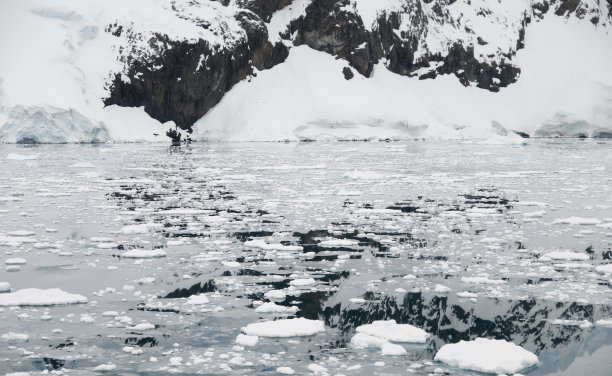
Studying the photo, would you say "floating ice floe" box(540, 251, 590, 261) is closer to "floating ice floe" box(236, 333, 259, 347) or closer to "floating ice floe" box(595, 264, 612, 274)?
"floating ice floe" box(595, 264, 612, 274)

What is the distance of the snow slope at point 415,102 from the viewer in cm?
6819

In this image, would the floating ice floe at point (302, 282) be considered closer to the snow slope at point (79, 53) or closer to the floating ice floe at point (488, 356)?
the floating ice floe at point (488, 356)

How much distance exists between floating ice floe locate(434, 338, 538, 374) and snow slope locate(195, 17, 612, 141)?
61189 mm

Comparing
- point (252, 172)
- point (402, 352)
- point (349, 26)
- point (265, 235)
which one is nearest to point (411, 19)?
point (349, 26)

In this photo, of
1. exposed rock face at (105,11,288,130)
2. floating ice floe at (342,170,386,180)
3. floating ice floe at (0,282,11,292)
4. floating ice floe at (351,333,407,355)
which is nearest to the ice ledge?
exposed rock face at (105,11,288,130)

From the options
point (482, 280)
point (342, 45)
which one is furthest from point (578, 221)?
point (342, 45)

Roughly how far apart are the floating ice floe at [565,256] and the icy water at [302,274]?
0.05m

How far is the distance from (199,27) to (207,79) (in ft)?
17.7

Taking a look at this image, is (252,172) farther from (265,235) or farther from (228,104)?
(228,104)

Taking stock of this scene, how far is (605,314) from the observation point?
630 cm

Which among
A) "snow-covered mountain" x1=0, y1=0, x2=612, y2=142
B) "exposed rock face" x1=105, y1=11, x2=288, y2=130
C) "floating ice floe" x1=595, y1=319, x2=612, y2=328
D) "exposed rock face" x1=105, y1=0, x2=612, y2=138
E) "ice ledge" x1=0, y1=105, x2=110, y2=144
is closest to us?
"floating ice floe" x1=595, y1=319, x2=612, y2=328

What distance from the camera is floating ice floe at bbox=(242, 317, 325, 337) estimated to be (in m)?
5.78

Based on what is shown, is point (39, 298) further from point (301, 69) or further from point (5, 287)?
point (301, 69)

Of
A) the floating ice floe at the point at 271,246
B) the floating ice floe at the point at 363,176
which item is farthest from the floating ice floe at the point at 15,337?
the floating ice floe at the point at 363,176
